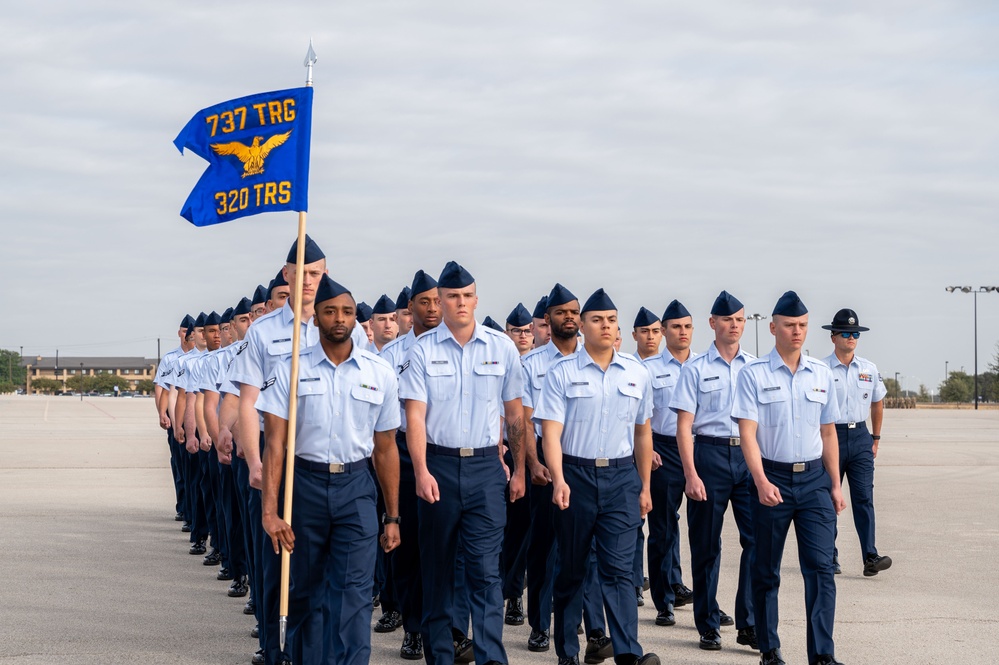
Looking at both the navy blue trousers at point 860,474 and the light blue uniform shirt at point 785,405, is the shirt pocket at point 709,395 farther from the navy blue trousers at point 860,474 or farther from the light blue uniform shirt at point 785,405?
the navy blue trousers at point 860,474

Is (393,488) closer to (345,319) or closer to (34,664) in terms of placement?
(345,319)

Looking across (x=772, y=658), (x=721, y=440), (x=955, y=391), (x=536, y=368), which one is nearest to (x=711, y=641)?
(x=772, y=658)

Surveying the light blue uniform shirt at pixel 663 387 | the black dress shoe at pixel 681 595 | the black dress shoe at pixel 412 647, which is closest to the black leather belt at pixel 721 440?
the light blue uniform shirt at pixel 663 387

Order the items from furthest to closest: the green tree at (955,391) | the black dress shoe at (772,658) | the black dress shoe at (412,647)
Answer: the green tree at (955,391) → the black dress shoe at (412,647) → the black dress shoe at (772,658)

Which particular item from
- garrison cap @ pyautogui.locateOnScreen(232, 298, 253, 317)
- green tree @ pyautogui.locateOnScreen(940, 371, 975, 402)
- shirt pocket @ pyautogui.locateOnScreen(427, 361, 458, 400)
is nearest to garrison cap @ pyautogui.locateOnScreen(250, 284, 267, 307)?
garrison cap @ pyautogui.locateOnScreen(232, 298, 253, 317)

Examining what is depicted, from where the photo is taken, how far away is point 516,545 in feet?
29.7

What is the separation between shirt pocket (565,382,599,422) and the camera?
23.9ft

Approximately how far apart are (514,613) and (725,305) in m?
2.64

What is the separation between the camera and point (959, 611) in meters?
8.73

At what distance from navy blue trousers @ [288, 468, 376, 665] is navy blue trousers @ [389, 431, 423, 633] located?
63.2 inches

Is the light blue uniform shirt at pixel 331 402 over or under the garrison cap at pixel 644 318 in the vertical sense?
under

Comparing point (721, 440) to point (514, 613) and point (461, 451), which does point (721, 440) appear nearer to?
point (514, 613)

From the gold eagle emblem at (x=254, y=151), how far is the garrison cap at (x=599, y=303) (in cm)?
199

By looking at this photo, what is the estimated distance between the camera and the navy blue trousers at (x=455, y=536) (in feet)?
22.9
